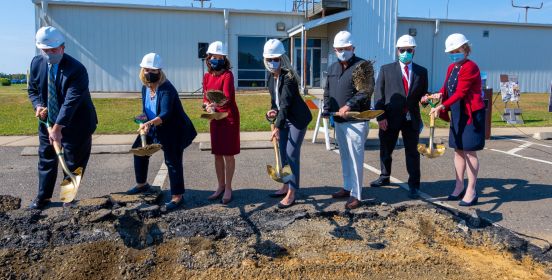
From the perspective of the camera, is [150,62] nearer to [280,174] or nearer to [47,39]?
[47,39]

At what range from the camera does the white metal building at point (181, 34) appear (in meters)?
19.9

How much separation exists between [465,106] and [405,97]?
68cm

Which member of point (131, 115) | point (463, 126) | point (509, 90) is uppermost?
point (509, 90)

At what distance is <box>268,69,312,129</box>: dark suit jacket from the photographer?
16.6 feet

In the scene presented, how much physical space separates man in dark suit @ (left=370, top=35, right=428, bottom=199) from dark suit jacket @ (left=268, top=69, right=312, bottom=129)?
1130 millimetres

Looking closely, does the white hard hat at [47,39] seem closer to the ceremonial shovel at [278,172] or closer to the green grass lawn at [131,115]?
the ceremonial shovel at [278,172]

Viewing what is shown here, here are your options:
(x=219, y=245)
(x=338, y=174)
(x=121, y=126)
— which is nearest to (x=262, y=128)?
(x=121, y=126)

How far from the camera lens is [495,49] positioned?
82.2 feet

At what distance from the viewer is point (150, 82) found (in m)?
5.00

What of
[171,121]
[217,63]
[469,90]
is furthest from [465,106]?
[171,121]

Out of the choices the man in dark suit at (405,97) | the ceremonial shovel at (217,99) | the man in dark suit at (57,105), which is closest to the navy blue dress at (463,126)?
the man in dark suit at (405,97)

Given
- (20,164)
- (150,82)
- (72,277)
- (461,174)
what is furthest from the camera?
(20,164)

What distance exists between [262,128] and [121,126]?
354 cm

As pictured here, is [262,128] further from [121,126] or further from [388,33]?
[388,33]
